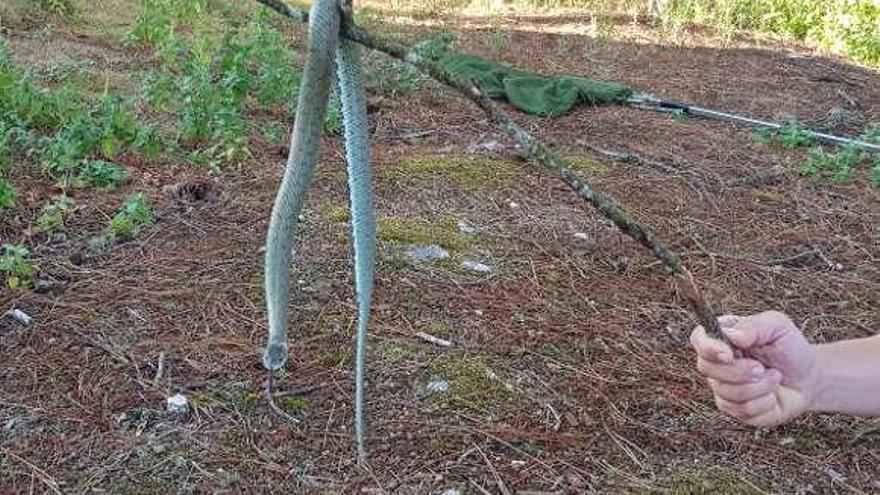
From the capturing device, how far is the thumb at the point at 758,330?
1345mm

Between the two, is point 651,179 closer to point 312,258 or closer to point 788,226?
point 788,226

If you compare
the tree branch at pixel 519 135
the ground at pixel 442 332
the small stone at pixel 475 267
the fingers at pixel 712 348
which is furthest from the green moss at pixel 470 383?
Answer: the tree branch at pixel 519 135

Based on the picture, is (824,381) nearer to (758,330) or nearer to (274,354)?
(758,330)

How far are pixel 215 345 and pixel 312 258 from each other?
594mm

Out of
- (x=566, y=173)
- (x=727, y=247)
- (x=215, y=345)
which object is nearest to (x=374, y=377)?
(x=215, y=345)

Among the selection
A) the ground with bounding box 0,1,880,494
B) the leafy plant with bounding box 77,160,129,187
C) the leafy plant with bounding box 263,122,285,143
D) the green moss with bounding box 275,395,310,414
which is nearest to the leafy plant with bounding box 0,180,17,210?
the ground with bounding box 0,1,880,494

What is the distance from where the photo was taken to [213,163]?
376 cm

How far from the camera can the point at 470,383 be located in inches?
92.4

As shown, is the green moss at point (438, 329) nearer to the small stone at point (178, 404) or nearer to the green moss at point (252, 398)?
the green moss at point (252, 398)

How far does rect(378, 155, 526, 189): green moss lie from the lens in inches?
153

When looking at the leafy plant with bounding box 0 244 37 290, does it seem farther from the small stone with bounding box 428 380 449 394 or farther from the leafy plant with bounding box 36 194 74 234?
the small stone with bounding box 428 380 449 394

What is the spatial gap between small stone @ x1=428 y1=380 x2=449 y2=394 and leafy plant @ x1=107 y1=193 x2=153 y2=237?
133 centimetres

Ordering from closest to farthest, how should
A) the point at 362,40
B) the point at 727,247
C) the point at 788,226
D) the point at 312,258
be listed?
the point at 362,40 → the point at 312,258 → the point at 727,247 → the point at 788,226

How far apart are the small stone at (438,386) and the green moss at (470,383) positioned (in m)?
0.01
